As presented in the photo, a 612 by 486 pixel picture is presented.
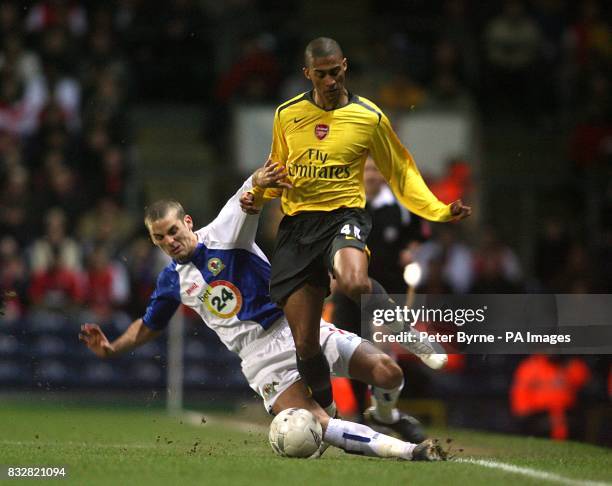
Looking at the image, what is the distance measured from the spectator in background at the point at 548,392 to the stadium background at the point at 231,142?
1.90 feet

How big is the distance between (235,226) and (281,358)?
86 centimetres

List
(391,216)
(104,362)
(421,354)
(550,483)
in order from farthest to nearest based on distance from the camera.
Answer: (104,362)
(391,216)
(421,354)
(550,483)

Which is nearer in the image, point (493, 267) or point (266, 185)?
point (266, 185)

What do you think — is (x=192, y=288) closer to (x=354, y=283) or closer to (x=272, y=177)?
(x=272, y=177)

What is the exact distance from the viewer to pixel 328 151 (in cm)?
805

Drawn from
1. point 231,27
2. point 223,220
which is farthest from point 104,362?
point 223,220

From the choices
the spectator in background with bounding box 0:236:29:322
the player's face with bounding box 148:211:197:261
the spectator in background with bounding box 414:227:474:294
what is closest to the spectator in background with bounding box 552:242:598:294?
the spectator in background with bounding box 414:227:474:294

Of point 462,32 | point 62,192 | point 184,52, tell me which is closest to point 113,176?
point 62,192

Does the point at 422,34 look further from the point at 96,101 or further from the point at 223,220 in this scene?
the point at 223,220

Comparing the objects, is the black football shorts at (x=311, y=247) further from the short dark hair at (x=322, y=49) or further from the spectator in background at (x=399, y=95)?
the spectator in background at (x=399, y=95)

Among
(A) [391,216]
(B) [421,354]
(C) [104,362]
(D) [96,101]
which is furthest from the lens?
(D) [96,101]

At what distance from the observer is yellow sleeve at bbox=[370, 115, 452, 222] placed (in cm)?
823

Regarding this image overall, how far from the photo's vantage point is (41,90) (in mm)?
15938

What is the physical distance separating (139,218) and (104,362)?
1.75m
